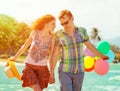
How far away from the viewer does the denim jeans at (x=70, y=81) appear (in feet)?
12.8

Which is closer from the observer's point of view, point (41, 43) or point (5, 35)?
point (41, 43)

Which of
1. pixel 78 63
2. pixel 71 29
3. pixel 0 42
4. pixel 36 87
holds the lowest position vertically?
pixel 0 42

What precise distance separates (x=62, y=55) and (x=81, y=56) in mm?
183

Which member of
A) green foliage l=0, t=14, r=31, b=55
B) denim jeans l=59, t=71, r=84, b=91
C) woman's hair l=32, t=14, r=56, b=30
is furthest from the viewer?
green foliage l=0, t=14, r=31, b=55

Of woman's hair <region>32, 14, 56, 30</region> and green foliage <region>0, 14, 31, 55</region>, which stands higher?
woman's hair <region>32, 14, 56, 30</region>

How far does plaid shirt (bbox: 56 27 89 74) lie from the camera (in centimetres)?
391

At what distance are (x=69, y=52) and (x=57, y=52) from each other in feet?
0.43

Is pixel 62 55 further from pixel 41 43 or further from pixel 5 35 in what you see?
pixel 5 35

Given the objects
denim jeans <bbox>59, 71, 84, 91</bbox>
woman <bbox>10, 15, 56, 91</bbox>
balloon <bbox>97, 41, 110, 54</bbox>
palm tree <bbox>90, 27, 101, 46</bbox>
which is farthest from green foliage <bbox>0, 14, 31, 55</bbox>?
denim jeans <bbox>59, 71, 84, 91</bbox>

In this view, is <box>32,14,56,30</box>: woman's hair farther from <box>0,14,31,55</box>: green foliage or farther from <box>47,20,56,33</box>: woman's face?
<box>0,14,31,55</box>: green foliage

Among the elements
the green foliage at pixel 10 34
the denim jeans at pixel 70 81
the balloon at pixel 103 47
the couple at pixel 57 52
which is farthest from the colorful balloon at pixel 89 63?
the green foliage at pixel 10 34

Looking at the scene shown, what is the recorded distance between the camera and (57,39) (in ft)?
13.0

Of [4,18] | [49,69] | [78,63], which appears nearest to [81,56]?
[78,63]

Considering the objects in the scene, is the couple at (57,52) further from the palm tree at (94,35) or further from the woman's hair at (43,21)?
the palm tree at (94,35)
